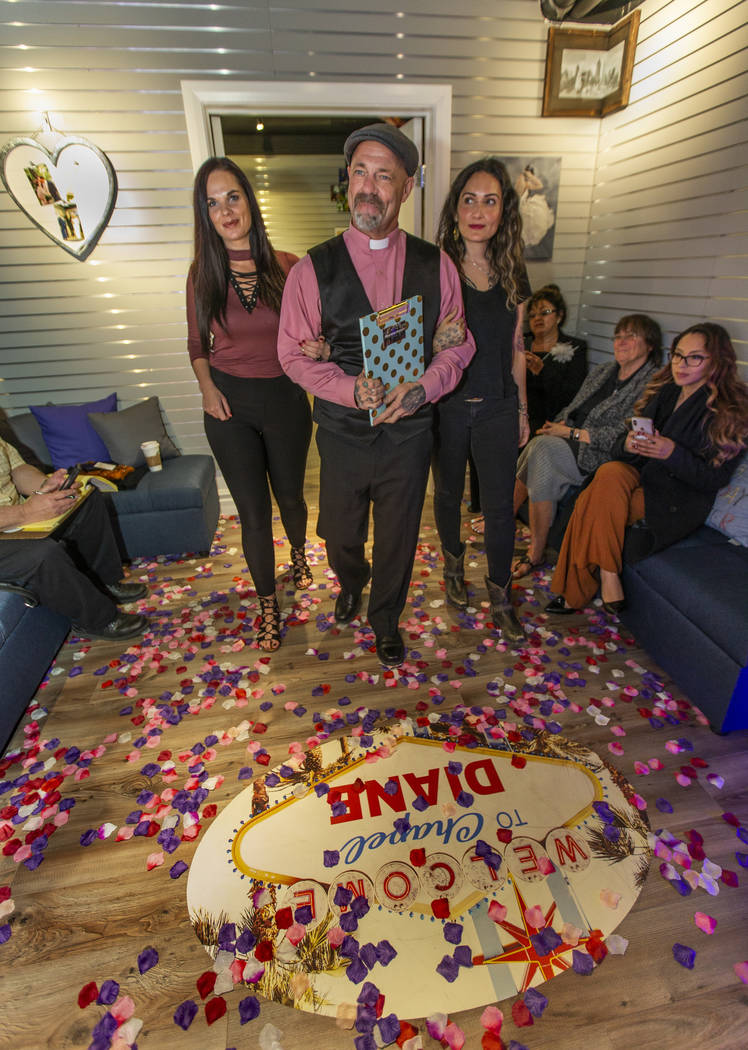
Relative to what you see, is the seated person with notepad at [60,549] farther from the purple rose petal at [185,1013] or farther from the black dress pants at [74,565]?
the purple rose petal at [185,1013]

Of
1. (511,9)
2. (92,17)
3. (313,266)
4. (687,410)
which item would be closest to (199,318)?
(313,266)

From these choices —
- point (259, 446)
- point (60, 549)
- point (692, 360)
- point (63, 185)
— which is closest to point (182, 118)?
point (63, 185)

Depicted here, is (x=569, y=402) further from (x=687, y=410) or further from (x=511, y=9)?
(x=511, y=9)

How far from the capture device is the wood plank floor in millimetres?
1260

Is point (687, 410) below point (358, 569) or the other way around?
the other way around

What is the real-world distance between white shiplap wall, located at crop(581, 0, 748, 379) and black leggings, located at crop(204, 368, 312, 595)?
6.96 ft

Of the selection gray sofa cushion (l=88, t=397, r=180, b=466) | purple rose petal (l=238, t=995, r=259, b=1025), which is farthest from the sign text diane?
gray sofa cushion (l=88, t=397, r=180, b=466)

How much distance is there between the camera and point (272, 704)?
2.14m

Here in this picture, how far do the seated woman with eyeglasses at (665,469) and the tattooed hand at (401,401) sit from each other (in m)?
1.06

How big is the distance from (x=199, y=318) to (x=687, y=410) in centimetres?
204

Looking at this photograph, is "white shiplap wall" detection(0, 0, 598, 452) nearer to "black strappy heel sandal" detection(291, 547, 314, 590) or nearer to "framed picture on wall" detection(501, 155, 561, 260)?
"framed picture on wall" detection(501, 155, 561, 260)

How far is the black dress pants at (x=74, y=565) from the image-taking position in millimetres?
2205

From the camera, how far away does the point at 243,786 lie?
1.81 meters

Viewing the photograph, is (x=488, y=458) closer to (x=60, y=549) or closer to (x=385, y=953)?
(x=385, y=953)
